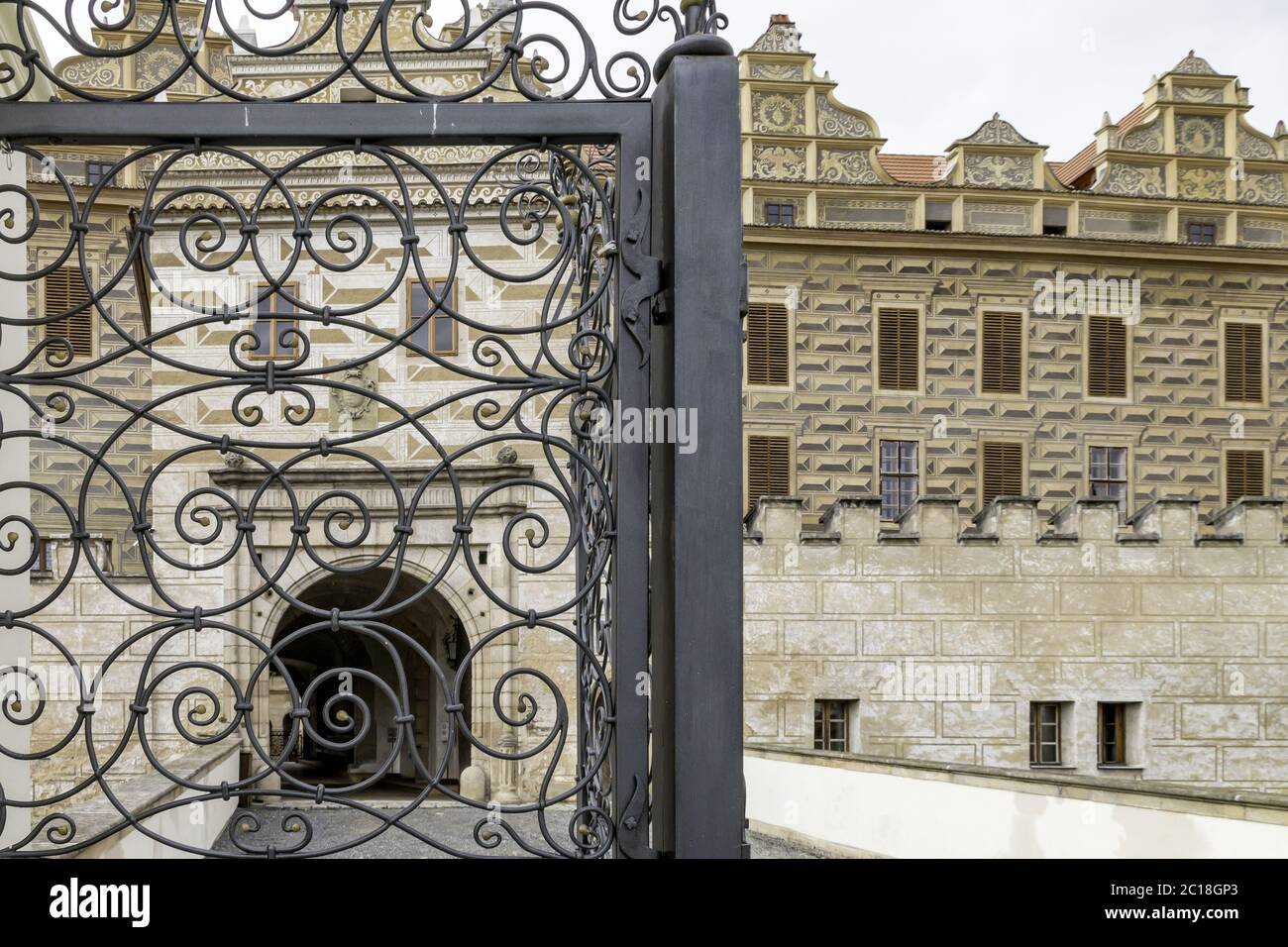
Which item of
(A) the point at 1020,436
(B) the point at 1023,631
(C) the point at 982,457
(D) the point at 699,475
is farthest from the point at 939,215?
(D) the point at 699,475

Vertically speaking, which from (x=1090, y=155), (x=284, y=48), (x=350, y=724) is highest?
(x=1090, y=155)

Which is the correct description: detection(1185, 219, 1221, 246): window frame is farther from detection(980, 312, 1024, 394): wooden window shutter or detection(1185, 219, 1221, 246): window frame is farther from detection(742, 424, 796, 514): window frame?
detection(742, 424, 796, 514): window frame

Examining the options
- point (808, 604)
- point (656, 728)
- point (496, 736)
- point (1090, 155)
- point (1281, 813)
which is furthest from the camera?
point (1090, 155)

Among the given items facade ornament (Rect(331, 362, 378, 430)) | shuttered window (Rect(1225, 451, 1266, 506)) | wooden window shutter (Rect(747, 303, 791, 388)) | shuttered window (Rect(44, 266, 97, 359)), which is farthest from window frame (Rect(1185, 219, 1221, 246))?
shuttered window (Rect(44, 266, 97, 359))

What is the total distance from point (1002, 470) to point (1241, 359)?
12.1 feet

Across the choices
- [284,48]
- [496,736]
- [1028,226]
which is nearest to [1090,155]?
[1028,226]

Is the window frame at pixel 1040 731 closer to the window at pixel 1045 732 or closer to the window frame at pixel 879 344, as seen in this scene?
the window at pixel 1045 732

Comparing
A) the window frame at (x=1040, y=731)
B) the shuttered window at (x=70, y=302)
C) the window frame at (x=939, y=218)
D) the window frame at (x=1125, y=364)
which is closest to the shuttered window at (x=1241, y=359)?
the window frame at (x=1125, y=364)

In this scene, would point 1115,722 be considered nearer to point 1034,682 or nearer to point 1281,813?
point 1034,682

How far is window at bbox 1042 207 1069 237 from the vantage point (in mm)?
16992

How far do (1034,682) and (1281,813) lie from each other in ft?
28.0

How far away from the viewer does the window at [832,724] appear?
1451 cm
